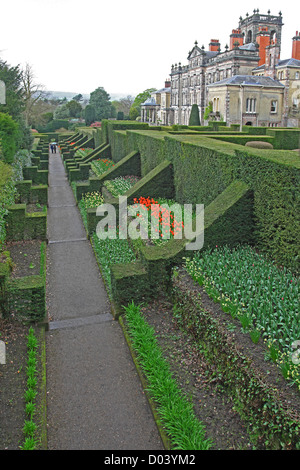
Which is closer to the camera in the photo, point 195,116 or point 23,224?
point 23,224

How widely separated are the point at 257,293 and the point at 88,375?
3.33 metres

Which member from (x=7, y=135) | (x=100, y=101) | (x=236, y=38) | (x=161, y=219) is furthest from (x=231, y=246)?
(x=100, y=101)

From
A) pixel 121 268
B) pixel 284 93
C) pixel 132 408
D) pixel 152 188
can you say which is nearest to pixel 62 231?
pixel 152 188

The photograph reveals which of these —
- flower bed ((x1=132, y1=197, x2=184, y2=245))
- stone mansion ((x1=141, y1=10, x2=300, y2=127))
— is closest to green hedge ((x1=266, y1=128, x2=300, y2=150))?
flower bed ((x1=132, y1=197, x2=184, y2=245))

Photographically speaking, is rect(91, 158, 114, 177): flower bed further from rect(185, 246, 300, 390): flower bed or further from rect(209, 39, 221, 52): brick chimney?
rect(209, 39, 221, 52): brick chimney

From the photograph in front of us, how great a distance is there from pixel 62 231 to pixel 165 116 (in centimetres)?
6352

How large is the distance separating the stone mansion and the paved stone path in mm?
36300

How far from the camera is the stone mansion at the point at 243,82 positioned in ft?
142

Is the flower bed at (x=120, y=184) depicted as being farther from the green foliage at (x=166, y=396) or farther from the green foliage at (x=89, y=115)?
the green foliage at (x=89, y=115)

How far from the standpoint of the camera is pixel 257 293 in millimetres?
7223

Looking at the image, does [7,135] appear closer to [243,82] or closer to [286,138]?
[286,138]

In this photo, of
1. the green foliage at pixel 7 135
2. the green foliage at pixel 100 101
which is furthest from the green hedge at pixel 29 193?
the green foliage at pixel 100 101

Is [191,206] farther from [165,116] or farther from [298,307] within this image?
[165,116]

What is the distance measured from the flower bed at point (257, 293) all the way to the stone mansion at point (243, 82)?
119 feet
